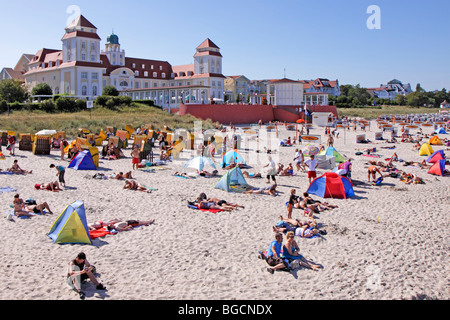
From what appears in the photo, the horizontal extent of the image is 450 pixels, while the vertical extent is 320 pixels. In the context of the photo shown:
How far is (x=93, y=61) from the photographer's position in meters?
53.4

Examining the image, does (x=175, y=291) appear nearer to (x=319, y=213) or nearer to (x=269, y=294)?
(x=269, y=294)

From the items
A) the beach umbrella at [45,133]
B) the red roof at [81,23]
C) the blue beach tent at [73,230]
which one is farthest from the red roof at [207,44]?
the blue beach tent at [73,230]

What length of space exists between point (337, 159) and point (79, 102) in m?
30.7

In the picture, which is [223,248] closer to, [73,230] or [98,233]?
Result: [98,233]

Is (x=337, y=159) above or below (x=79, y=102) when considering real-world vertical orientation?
below

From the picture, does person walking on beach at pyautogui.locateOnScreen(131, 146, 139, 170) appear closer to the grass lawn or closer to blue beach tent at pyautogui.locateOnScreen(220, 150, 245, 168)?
blue beach tent at pyautogui.locateOnScreen(220, 150, 245, 168)

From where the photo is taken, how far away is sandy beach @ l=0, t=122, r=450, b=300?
651 centimetres

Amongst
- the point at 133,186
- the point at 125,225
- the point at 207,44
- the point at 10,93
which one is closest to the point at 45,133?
the point at 133,186

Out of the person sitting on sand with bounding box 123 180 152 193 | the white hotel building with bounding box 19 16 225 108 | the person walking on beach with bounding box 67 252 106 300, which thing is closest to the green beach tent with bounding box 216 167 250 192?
the person sitting on sand with bounding box 123 180 152 193

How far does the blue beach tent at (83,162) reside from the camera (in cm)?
1607

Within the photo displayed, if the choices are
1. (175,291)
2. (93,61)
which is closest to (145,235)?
(175,291)

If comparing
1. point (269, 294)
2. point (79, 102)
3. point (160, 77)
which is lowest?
point (269, 294)

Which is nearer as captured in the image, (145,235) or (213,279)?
(213,279)

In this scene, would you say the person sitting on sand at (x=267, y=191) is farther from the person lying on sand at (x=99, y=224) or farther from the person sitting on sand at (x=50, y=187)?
the person sitting on sand at (x=50, y=187)
